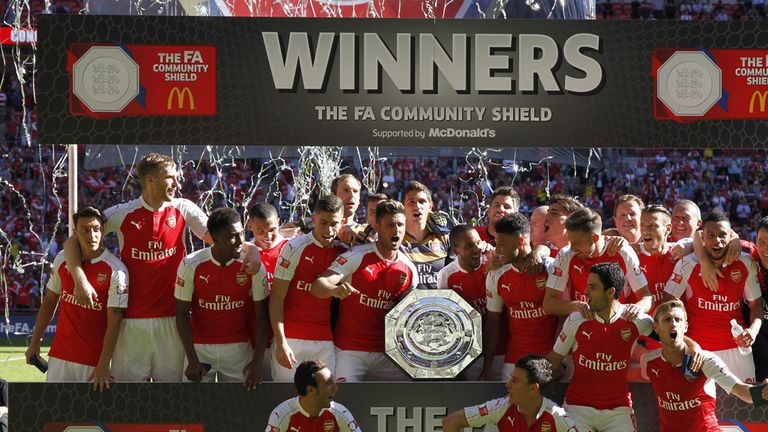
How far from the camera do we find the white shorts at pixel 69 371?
6.23 metres

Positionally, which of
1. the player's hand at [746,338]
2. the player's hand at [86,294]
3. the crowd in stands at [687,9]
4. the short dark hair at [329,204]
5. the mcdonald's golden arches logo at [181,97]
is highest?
the crowd in stands at [687,9]

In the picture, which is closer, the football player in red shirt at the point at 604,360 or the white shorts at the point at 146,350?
the football player in red shirt at the point at 604,360

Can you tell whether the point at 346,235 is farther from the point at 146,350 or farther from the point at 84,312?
the point at 84,312

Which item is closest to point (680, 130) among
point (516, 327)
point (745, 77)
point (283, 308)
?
point (745, 77)

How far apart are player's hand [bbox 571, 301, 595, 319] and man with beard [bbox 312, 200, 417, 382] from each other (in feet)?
3.48

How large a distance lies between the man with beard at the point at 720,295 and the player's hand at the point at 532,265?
88 cm

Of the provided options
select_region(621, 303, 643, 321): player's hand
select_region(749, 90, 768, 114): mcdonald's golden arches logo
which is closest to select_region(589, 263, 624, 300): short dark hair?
select_region(621, 303, 643, 321): player's hand

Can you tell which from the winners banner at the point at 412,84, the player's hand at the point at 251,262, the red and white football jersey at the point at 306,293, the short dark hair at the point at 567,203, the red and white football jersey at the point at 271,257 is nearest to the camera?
the player's hand at the point at 251,262

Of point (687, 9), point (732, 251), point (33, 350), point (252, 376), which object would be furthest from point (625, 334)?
point (687, 9)

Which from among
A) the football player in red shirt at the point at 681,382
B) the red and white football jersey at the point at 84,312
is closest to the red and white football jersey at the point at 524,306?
the football player in red shirt at the point at 681,382

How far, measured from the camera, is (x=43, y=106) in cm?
606

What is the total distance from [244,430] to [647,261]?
115 inches

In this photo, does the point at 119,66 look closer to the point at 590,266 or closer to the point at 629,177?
the point at 590,266

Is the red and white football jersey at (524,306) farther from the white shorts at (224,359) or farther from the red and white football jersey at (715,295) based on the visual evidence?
the white shorts at (224,359)
